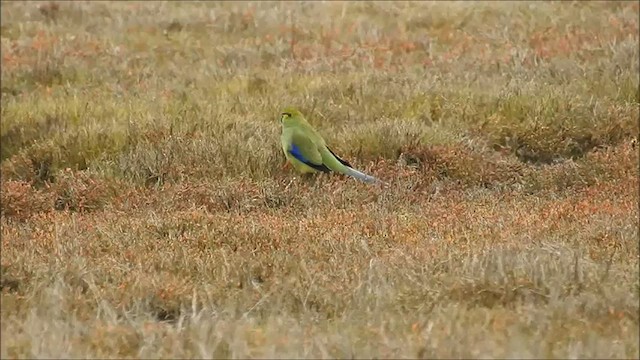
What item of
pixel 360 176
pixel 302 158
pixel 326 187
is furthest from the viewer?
pixel 302 158

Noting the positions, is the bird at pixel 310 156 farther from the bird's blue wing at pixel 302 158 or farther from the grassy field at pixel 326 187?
the grassy field at pixel 326 187

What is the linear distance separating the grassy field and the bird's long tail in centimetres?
13

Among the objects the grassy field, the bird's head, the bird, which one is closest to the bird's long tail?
the bird

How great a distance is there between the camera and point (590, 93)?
9695 millimetres

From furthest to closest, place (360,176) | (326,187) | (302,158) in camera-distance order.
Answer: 1. (302,158)
2. (360,176)
3. (326,187)

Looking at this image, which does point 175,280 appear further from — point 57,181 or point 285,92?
point 285,92

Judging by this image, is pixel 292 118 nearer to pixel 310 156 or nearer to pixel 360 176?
pixel 310 156

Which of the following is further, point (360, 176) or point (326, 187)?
point (360, 176)

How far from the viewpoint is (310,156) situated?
7516 millimetres

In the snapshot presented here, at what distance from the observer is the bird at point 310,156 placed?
7.50 metres

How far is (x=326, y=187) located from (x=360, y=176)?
392 millimetres

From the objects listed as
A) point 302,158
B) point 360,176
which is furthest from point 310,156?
point 360,176

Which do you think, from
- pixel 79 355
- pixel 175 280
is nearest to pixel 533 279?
pixel 175 280

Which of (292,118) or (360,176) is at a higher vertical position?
(292,118)
